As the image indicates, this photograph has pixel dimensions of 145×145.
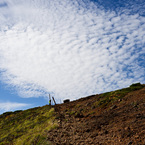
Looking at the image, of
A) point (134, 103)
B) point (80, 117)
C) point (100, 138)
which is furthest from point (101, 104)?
point (100, 138)

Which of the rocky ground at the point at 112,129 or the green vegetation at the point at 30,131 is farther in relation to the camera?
the green vegetation at the point at 30,131

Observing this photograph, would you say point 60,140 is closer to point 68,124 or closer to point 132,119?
point 68,124

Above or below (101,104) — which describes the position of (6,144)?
below

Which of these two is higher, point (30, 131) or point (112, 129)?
point (30, 131)

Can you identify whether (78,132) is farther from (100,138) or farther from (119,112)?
(119,112)

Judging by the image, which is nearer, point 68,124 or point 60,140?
point 60,140

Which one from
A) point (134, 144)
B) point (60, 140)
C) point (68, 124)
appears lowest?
point (134, 144)

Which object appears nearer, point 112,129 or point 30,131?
point 112,129

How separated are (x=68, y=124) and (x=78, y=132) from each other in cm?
270

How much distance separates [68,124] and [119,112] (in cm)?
568

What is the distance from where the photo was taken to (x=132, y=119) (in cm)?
1276

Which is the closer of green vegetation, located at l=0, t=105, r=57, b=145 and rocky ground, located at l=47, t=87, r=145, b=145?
rocky ground, located at l=47, t=87, r=145, b=145

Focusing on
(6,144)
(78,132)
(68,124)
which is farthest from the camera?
(6,144)

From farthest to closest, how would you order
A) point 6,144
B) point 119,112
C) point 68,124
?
point 6,144
point 68,124
point 119,112
